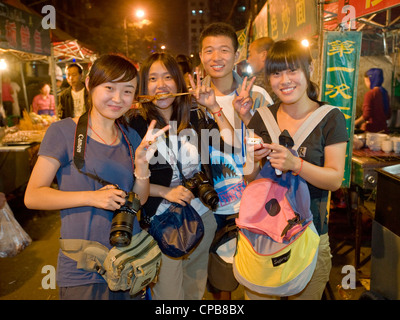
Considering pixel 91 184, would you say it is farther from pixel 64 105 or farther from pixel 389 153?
pixel 64 105

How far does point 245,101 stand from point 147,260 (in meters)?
Answer: 1.44

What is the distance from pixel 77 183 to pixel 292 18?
5007mm

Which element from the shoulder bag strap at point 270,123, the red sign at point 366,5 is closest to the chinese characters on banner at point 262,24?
the red sign at point 366,5

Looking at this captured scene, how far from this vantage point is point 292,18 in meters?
5.31

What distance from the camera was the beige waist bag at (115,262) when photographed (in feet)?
5.46

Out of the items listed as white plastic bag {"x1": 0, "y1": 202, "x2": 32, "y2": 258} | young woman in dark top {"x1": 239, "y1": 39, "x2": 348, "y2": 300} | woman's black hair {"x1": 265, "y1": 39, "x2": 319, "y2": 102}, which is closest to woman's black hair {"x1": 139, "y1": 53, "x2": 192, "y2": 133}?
young woman in dark top {"x1": 239, "y1": 39, "x2": 348, "y2": 300}

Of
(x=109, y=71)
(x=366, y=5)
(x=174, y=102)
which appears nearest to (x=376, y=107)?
(x=366, y=5)

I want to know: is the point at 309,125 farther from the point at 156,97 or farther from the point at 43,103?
the point at 43,103

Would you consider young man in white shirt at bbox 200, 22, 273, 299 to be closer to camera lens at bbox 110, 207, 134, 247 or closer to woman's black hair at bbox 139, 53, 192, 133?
woman's black hair at bbox 139, 53, 192, 133

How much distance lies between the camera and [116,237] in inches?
62.6

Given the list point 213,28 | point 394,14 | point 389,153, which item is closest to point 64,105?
point 213,28

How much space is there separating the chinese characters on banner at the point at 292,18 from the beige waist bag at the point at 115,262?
3820 millimetres

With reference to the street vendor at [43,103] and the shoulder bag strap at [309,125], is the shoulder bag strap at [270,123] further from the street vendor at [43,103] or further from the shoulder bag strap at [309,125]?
the street vendor at [43,103]
